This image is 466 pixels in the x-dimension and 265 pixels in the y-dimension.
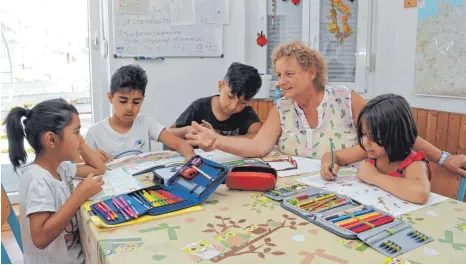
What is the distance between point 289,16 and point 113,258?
2877 mm

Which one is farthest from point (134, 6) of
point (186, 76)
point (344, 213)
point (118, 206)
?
→ point (344, 213)

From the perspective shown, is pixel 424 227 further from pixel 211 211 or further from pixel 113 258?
pixel 113 258

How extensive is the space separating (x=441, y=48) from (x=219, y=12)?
167cm

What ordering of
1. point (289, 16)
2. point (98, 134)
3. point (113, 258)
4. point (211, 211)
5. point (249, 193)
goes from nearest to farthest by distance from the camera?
1. point (113, 258)
2. point (211, 211)
3. point (249, 193)
4. point (98, 134)
5. point (289, 16)

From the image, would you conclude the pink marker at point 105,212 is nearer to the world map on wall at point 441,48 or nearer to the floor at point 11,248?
the floor at point 11,248

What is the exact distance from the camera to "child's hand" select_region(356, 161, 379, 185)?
1314mm

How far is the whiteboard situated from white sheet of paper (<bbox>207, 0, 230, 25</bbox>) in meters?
0.02

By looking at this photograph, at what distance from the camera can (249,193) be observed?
1267 mm

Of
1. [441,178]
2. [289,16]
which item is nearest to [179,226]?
[441,178]

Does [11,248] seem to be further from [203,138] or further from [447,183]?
[447,183]

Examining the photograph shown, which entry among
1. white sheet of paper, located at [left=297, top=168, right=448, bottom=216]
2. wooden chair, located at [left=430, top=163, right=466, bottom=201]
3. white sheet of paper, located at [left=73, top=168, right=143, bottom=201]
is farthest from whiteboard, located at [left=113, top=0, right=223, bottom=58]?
wooden chair, located at [left=430, top=163, right=466, bottom=201]

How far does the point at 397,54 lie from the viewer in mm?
3010

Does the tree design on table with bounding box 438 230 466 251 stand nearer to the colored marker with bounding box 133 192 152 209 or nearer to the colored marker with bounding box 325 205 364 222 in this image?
the colored marker with bounding box 325 205 364 222

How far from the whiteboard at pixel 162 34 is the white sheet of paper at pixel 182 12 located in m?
0.02
